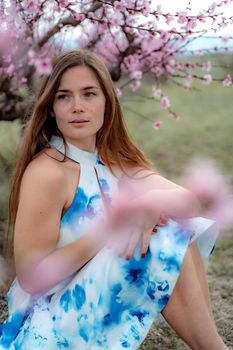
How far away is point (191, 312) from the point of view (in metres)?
1.56

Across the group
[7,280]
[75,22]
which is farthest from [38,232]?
[75,22]

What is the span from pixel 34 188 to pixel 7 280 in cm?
72

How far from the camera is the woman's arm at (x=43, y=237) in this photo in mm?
1493

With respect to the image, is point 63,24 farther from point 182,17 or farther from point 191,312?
point 191,312

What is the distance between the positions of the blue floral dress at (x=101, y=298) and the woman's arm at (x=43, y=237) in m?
0.03

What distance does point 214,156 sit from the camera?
15.7 feet

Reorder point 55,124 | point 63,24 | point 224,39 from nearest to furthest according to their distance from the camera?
point 55,124 → point 63,24 → point 224,39

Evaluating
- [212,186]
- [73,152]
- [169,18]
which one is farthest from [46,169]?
[169,18]

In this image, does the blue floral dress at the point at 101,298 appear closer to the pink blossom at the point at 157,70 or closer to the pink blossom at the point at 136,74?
the pink blossom at the point at 136,74

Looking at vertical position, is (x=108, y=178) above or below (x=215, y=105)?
above

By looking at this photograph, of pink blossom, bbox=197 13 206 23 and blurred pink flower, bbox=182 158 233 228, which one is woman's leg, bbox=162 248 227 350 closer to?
blurred pink flower, bbox=182 158 233 228

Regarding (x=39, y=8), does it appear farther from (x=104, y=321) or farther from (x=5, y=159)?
(x=104, y=321)

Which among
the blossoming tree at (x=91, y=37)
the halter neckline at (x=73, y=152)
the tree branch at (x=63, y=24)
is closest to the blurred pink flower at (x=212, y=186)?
the halter neckline at (x=73, y=152)

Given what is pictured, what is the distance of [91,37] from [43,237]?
1668 millimetres
